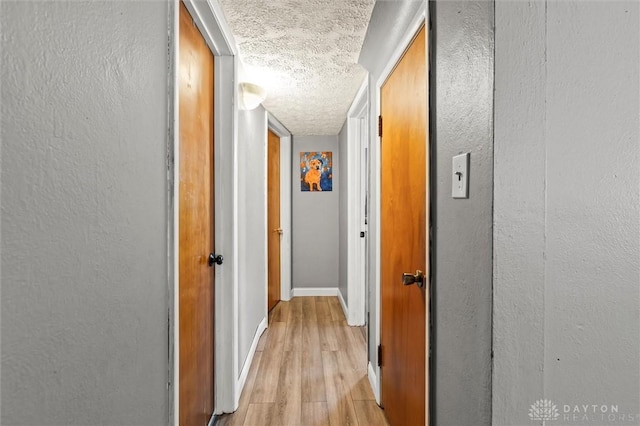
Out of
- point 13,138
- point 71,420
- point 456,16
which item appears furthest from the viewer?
point 456,16

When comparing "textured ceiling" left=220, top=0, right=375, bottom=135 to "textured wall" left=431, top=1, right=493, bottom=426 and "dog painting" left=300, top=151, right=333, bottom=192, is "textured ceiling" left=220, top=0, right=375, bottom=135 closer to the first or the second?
"textured wall" left=431, top=1, right=493, bottom=426

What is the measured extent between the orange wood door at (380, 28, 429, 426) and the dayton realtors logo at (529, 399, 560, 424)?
1.54ft

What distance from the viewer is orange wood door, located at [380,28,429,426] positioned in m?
1.45

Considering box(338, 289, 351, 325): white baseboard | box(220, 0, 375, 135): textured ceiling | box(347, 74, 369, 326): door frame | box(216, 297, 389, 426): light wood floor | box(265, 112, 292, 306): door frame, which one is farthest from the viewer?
box(265, 112, 292, 306): door frame

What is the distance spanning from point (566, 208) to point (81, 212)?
1055mm

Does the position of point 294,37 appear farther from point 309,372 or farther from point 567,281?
point 309,372

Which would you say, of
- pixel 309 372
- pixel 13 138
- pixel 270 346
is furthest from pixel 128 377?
pixel 270 346

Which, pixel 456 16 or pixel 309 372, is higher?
pixel 456 16

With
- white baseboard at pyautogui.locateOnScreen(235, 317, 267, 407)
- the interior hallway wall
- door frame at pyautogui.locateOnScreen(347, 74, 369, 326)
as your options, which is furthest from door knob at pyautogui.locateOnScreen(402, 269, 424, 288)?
door frame at pyautogui.locateOnScreen(347, 74, 369, 326)

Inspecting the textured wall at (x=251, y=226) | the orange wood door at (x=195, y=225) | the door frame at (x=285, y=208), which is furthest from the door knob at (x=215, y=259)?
the door frame at (x=285, y=208)

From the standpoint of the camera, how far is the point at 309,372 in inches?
105

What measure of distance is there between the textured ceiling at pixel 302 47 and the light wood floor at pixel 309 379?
203 cm

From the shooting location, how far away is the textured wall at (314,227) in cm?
486

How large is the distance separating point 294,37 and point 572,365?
6.02 ft
